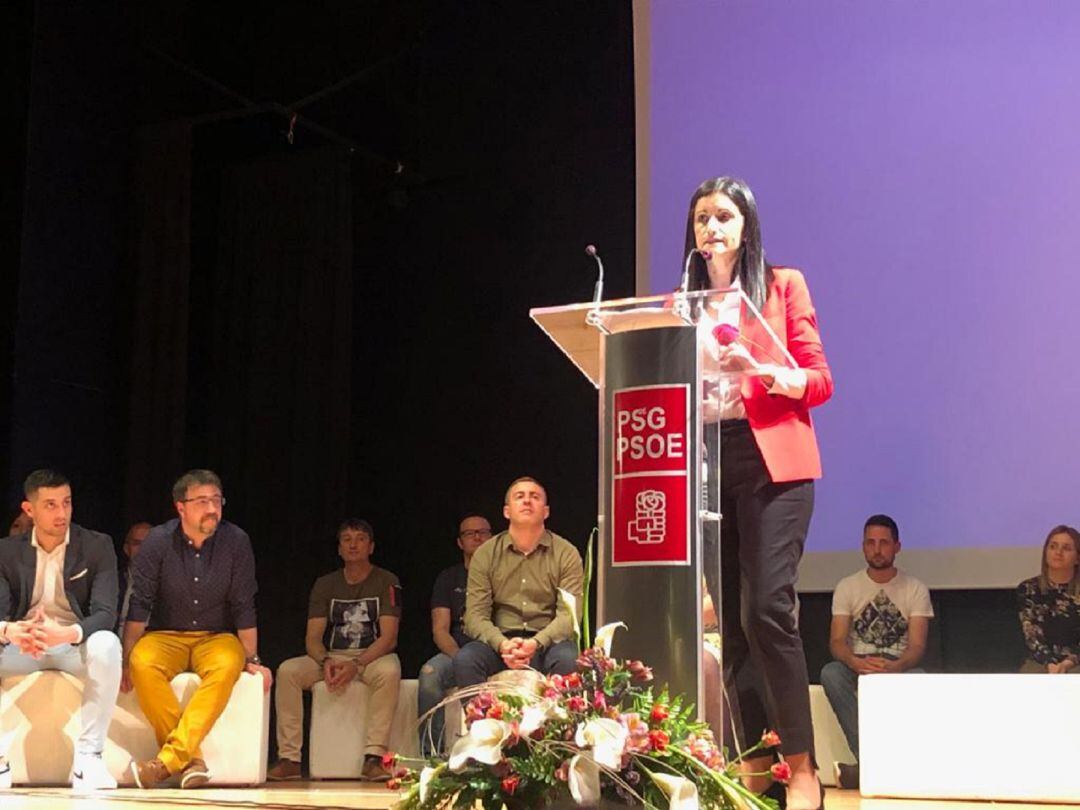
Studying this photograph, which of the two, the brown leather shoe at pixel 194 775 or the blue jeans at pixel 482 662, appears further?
the blue jeans at pixel 482 662

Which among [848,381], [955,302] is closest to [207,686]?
[848,381]

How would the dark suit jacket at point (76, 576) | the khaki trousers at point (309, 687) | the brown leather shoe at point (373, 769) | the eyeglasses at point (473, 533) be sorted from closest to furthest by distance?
the dark suit jacket at point (76, 576)
the brown leather shoe at point (373, 769)
the khaki trousers at point (309, 687)
the eyeglasses at point (473, 533)

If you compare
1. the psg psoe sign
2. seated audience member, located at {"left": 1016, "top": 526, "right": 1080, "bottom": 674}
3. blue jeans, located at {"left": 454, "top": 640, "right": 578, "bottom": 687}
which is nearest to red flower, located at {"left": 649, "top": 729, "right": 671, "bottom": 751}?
the psg psoe sign

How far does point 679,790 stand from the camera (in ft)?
5.74

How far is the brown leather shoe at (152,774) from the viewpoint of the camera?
469 centimetres

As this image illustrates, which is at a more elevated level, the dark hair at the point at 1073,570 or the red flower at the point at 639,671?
the dark hair at the point at 1073,570

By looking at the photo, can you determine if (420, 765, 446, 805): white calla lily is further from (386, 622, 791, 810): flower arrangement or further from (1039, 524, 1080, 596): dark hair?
(1039, 524, 1080, 596): dark hair

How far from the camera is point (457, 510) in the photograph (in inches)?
259

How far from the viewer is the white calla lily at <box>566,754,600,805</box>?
1.73 m

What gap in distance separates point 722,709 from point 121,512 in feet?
16.4

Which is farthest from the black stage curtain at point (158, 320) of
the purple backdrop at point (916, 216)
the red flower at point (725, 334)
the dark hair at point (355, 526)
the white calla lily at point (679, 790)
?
the white calla lily at point (679, 790)

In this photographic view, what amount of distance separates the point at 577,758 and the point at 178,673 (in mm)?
3535

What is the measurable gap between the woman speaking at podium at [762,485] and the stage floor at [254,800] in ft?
3.21

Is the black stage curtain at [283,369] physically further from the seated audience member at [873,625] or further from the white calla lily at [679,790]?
the white calla lily at [679,790]
